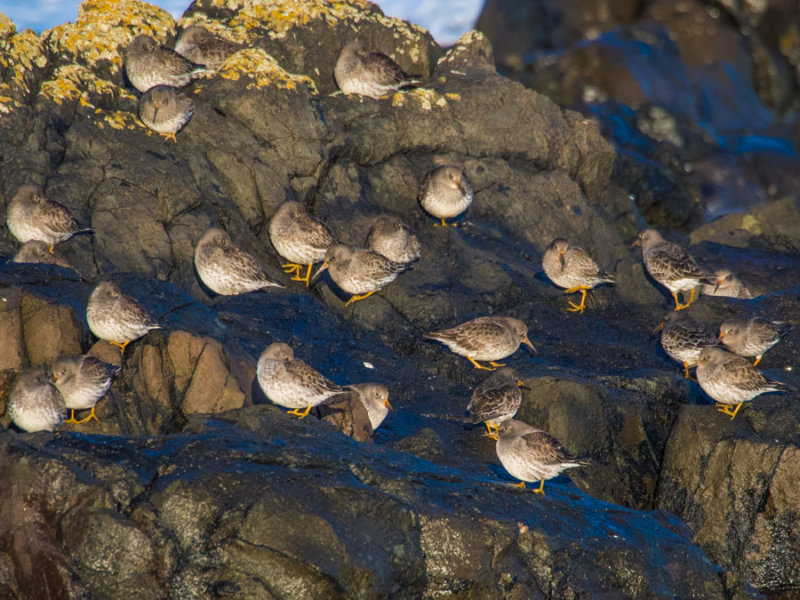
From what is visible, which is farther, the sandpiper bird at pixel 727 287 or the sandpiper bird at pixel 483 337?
the sandpiper bird at pixel 727 287

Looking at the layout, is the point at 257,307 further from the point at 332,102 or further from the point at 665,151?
the point at 665,151

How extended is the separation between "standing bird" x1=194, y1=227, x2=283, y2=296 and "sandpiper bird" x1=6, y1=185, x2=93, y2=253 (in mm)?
1974

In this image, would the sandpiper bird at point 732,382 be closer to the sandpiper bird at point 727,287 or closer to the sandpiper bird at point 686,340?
the sandpiper bird at point 686,340

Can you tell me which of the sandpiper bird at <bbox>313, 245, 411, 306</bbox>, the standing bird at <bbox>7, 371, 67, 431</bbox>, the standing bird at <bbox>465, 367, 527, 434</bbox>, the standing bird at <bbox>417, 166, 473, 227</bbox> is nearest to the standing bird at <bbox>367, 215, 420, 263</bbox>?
the sandpiper bird at <bbox>313, 245, 411, 306</bbox>

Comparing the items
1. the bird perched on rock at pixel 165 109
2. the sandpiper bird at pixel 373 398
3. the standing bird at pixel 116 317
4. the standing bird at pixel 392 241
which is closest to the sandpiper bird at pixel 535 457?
the sandpiper bird at pixel 373 398

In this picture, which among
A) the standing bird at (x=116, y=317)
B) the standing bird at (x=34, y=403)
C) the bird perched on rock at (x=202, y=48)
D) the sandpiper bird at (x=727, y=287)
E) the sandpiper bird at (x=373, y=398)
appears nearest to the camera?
the standing bird at (x=34, y=403)

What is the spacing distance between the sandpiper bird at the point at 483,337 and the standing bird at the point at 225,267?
2761 mm

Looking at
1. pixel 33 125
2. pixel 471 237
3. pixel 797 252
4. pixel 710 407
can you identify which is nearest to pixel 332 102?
pixel 471 237

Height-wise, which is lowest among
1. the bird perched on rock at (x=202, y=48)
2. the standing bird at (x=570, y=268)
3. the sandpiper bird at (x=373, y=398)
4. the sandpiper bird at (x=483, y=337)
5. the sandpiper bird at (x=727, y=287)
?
the sandpiper bird at (x=727, y=287)

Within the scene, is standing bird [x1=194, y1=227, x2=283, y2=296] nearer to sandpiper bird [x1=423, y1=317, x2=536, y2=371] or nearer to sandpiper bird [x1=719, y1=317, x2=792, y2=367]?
sandpiper bird [x1=423, y1=317, x2=536, y2=371]

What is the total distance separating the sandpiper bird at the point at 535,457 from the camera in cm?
1188

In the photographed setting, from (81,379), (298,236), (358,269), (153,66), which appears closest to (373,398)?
(358,269)

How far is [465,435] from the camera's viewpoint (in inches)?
551

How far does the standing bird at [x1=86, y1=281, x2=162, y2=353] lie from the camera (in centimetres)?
1238
